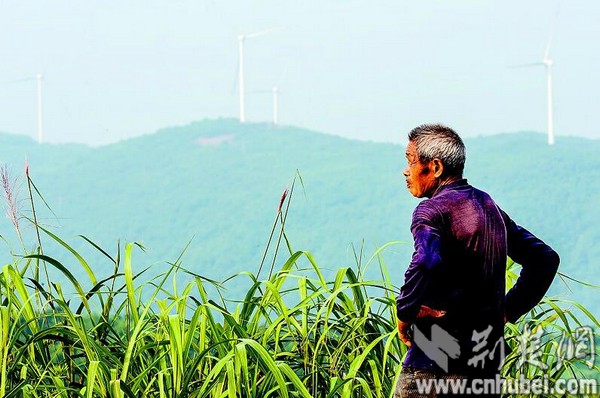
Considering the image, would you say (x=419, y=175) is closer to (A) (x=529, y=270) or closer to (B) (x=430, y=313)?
(B) (x=430, y=313)

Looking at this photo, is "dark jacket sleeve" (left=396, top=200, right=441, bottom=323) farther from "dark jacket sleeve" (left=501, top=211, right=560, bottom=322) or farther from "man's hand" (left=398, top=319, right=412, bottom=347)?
"dark jacket sleeve" (left=501, top=211, right=560, bottom=322)

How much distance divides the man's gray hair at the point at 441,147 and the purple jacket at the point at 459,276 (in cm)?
5

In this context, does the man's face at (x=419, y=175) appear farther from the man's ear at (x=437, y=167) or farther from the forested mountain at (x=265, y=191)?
the forested mountain at (x=265, y=191)

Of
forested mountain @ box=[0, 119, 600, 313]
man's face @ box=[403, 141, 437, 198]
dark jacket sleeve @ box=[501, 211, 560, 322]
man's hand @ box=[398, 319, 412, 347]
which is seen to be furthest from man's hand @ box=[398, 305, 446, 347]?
forested mountain @ box=[0, 119, 600, 313]

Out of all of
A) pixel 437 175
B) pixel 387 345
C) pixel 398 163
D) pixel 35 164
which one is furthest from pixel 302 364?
pixel 35 164

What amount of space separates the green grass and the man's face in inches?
28.2

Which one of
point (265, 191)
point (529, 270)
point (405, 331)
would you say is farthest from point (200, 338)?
point (265, 191)

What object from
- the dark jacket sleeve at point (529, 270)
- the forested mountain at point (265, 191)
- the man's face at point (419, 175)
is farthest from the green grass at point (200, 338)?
the forested mountain at point (265, 191)

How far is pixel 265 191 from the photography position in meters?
58.4

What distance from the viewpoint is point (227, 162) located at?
201 ft

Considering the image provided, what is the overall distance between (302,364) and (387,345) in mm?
356

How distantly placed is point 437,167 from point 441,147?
0.06 meters

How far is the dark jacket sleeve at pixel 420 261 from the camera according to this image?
2.57 meters

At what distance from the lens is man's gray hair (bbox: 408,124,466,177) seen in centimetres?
276
